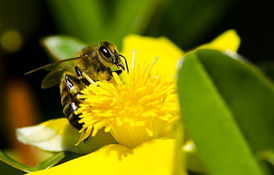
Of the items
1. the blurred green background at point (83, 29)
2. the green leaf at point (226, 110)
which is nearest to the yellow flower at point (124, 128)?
the green leaf at point (226, 110)

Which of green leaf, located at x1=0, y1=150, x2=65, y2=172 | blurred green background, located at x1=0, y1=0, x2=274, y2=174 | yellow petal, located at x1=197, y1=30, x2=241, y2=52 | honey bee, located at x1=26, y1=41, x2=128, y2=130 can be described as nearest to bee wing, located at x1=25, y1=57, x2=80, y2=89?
honey bee, located at x1=26, y1=41, x2=128, y2=130

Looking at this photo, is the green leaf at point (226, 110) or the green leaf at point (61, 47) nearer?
the green leaf at point (226, 110)

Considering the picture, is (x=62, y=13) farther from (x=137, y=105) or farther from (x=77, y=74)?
(x=137, y=105)

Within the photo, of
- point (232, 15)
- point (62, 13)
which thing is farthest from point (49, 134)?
point (232, 15)

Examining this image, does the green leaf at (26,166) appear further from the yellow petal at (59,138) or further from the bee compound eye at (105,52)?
the bee compound eye at (105,52)

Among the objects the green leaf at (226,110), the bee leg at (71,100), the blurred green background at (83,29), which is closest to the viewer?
the green leaf at (226,110)
